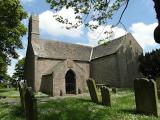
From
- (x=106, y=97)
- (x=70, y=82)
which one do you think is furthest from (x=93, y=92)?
(x=70, y=82)

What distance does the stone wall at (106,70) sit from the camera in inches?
1747

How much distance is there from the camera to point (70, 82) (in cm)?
4112

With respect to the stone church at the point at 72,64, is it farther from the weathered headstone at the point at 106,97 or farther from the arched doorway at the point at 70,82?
the weathered headstone at the point at 106,97

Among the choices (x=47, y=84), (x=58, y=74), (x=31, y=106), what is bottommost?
(x=31, y=106)

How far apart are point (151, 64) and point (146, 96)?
27.5 metres

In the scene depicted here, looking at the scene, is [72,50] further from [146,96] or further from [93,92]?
[146,96]

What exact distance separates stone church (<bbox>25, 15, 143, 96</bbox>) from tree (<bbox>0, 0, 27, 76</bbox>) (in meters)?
→ 6.28

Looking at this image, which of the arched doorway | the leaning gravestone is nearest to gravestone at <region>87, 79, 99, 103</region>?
the leaning gravestone

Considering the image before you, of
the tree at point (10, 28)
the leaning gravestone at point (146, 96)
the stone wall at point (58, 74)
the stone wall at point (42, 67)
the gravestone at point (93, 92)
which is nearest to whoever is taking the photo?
the leaning gravestone at point (146, 96)

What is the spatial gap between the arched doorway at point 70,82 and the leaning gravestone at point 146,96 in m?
26.4

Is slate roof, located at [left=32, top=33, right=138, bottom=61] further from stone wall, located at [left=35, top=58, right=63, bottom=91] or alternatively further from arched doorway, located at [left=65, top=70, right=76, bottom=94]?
arched doorway, located at [left=65, top=70, right=76, bottom=94]

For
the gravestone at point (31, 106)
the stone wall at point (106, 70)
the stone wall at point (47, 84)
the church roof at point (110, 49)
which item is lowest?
the gravestone at point (31, 106)

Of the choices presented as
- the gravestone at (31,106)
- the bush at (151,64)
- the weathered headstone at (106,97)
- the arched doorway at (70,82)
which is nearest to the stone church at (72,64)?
the arched doorway at (70,82)

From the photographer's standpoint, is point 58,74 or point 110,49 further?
point 110,49
